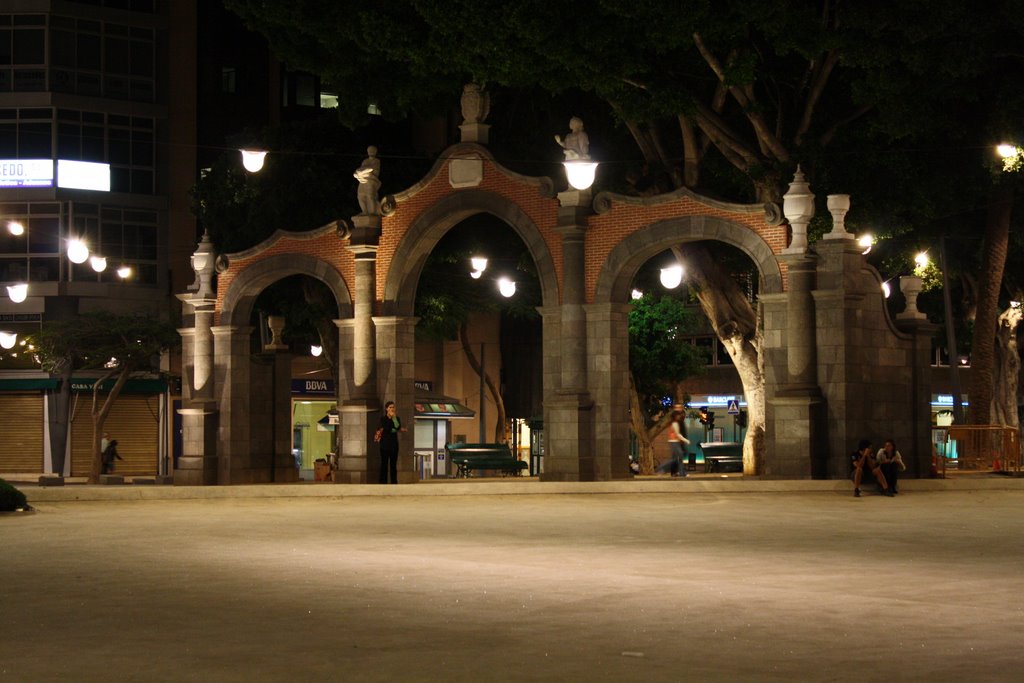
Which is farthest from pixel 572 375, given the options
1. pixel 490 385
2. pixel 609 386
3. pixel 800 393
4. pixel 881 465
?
pixel 490 385

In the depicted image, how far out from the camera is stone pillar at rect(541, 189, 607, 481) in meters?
27.8

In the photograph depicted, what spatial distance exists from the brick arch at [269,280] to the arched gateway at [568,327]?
0.13 feet

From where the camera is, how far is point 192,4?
1918 inches

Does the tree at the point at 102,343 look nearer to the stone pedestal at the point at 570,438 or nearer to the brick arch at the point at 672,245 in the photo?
the stone pedestal at the point at 570,438

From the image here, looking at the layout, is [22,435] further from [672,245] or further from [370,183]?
[672,245]

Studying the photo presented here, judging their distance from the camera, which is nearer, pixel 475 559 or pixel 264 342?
pixel 475 559

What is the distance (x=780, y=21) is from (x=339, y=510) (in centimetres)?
1134

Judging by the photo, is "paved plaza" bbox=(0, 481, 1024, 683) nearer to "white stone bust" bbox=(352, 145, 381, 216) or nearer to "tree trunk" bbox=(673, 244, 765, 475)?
"tree trunk" bbox=(673, 244, 765, 475)

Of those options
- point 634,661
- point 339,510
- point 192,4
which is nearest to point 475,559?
point 634,661

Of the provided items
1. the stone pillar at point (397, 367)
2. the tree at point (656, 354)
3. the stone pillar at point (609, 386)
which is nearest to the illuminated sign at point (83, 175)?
the tree at point (656, 354)

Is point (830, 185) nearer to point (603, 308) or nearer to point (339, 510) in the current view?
point (603, 308)

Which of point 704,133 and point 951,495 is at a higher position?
point 704,133

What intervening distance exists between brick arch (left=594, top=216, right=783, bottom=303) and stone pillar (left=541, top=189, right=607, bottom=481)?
1.80ft

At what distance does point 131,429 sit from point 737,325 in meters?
23.9
